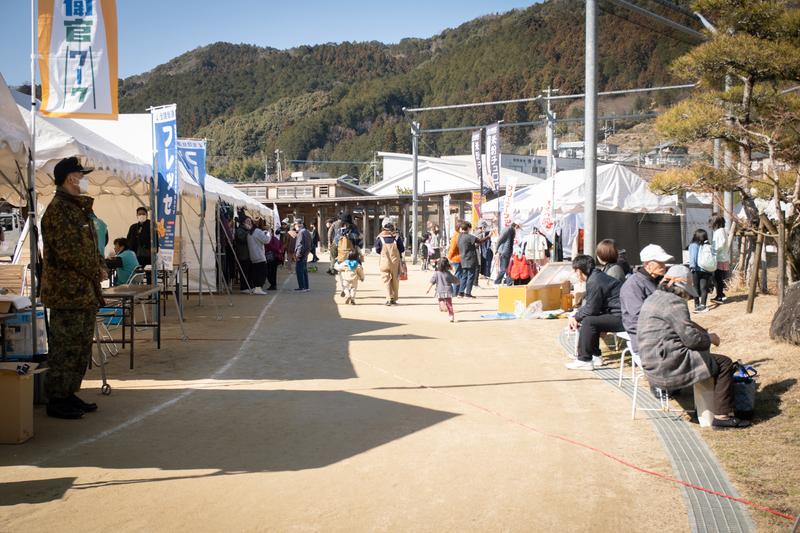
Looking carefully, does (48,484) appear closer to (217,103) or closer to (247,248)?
(247,248)

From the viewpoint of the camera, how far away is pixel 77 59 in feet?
18.1

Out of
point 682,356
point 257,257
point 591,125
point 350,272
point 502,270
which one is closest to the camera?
point 682,356

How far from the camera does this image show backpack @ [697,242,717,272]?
1012cm

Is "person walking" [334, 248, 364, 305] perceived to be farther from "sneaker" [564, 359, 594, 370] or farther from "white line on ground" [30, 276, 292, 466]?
"sneaker" [564, 359, 594, 370]

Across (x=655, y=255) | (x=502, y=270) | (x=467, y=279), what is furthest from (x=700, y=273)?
(x=655, y=255)

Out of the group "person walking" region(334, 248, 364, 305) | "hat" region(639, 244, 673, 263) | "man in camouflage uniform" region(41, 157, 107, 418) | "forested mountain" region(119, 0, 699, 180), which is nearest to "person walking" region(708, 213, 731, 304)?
"hat" region(639, 244, 673, 263)

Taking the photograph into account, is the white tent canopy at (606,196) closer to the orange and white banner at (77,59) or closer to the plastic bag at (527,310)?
the plastic bag at (527,310)

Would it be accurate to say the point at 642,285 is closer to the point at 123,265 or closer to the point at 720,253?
the point at 720,253

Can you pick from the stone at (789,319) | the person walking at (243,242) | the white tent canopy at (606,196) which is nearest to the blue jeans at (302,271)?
the person walking at (243,242)

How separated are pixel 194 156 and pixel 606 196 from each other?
11.5 metres

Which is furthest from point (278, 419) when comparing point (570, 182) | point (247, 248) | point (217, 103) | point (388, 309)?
point (217, 103)

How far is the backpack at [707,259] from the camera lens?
1012 centimetres

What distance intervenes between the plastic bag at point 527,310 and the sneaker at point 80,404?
7.39m

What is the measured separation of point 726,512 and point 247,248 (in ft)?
40.7
